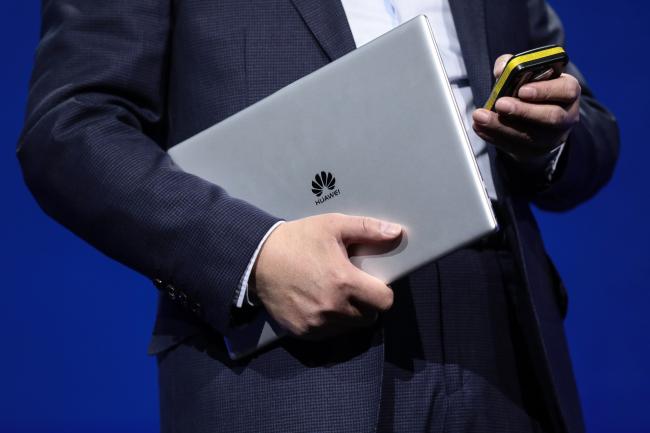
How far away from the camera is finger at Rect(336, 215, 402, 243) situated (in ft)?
1.95

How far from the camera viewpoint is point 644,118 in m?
2.15

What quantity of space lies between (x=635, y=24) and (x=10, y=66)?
5.97ft

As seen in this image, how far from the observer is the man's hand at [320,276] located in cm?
59

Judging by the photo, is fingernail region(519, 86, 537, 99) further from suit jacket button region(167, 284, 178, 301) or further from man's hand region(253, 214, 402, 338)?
suit jacket button region(167, 284, 178, 301)

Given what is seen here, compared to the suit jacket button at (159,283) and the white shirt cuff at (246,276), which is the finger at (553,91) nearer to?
the white shirt cuff at (246,276)

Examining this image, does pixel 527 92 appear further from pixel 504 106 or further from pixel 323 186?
pixel 323 186

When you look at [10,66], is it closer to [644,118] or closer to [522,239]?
[522,239]

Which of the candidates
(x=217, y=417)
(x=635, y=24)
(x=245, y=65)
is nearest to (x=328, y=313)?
(x=217, y=417)

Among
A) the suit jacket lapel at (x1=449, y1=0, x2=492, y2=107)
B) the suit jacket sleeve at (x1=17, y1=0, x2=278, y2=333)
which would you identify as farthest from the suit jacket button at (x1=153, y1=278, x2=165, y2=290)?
the suit jacket lapel at (x1=449, y1=0, x2=492, y2=107)

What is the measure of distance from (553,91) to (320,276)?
1.05ft

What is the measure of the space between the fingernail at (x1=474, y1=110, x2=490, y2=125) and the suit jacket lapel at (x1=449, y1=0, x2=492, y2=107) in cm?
14

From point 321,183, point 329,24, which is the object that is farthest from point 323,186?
point 329,24

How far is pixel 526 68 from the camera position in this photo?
0.65 meters

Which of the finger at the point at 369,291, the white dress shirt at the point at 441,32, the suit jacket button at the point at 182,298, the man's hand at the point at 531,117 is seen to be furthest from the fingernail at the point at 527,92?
the suit jacket button at the point at 182,298
